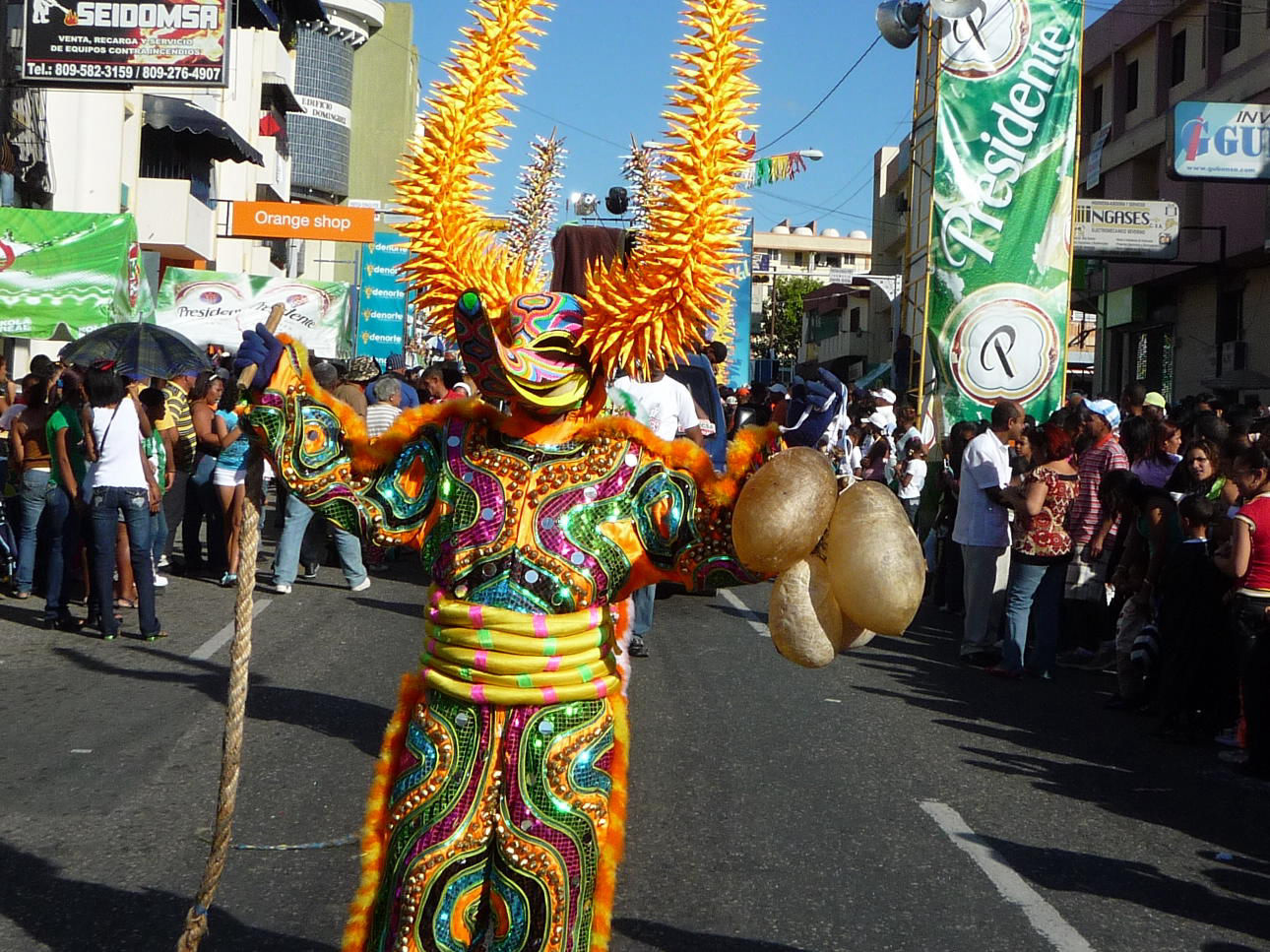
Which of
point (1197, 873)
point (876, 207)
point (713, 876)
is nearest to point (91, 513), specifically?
point (713, 876)

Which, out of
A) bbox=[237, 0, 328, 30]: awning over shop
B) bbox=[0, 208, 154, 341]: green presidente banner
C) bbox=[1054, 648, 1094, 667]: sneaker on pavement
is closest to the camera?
bbox=[1054, 648, 1094, 667]: sneaker on pavement

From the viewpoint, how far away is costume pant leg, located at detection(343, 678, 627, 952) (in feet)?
11.1

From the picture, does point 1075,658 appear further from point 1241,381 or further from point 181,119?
point 181,119

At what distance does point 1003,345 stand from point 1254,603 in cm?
866

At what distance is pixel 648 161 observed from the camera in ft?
12.5

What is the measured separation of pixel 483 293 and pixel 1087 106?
32378 mm

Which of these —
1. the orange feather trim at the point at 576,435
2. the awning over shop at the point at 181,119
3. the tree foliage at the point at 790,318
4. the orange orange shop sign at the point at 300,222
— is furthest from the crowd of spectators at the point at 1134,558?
the tree foliage at the point at 790,318

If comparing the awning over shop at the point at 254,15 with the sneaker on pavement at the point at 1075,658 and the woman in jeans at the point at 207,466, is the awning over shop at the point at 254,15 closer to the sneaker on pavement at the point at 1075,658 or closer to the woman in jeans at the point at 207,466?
the woman in jeans at the point at 207,466

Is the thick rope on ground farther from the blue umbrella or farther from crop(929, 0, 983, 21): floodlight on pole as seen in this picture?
crop(929, 0, 983, 21): floodlight on pole

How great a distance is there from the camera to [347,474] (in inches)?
147

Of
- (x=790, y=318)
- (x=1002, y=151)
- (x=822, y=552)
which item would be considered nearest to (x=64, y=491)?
(x=822, y=552)

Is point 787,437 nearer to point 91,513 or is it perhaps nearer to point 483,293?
point 483,293

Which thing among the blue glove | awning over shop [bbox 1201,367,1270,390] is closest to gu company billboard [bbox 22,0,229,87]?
the blue glove

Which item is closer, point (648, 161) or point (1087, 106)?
point (648, 161)
